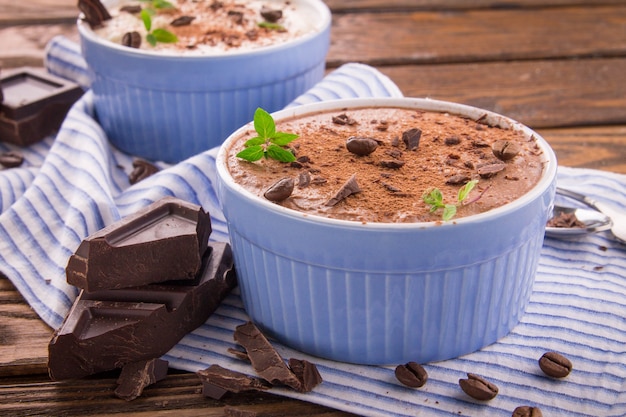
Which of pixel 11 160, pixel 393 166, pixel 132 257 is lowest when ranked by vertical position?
pixel 11 160

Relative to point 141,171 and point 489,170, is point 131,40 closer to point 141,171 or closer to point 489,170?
point 141,171

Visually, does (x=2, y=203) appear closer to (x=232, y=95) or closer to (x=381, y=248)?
(x=232, y=95)

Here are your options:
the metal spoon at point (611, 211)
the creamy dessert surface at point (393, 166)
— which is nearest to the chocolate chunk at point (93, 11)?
the creamy dessert surface at point (393, 166)

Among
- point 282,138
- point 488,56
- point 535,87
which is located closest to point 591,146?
point 535,87

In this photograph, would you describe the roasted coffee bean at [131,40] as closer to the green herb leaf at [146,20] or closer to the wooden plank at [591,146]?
the green herb leaf at [146,20]

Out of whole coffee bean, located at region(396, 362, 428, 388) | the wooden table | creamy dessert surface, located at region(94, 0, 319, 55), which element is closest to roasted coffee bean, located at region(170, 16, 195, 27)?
creamy dessert surface, located at region(94, 0, 319, 55)

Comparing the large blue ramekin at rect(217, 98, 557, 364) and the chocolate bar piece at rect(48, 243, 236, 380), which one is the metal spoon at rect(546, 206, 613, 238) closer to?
the large blue ramekin at rect(217, 98, 557, 364)
